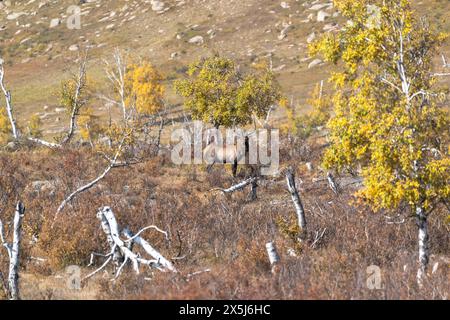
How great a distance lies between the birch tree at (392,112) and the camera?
988cm

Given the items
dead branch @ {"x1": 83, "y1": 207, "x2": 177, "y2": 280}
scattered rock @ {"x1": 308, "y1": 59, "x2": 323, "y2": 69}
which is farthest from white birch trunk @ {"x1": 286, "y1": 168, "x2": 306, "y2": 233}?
scattered rock @ {"x1": 308, "y1": 59, "x2": 323, "y2": 69}

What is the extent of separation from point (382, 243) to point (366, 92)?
157 inches

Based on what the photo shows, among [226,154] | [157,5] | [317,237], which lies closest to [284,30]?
[157,5]

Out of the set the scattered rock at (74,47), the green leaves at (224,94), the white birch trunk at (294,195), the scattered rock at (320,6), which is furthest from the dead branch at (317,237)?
the scattered rock at (74,47)

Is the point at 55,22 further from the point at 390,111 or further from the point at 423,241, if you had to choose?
the point at 423,241

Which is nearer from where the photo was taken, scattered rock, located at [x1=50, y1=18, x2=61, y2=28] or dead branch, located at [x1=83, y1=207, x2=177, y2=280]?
dead branch, located at [x1=83, y1=207, x2=177, y2=280]

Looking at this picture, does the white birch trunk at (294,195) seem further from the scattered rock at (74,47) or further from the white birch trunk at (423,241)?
the scattered rock at (74,47)

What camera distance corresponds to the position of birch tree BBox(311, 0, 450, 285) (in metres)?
9.88

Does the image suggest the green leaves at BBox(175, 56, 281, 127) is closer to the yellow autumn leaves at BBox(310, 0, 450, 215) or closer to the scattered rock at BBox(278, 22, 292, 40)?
the yellow autumn leaves at BBox(310, 0, 450, 215)

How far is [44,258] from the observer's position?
1276 centimetres

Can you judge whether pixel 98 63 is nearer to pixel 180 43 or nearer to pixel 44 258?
pixel 180 43

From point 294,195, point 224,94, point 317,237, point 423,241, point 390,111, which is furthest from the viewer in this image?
point 224,94

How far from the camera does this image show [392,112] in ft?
33.5
